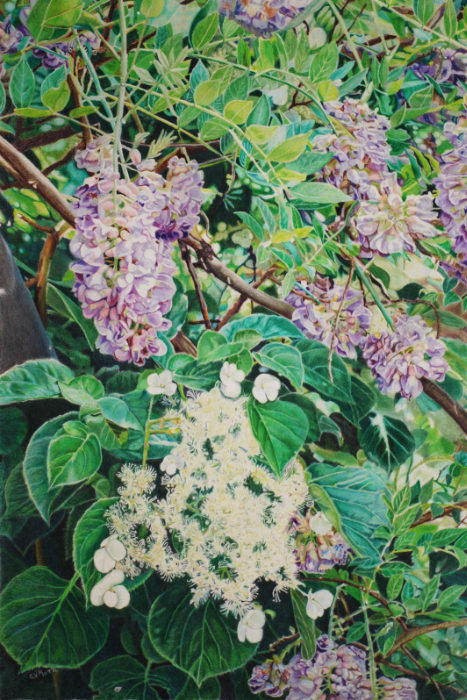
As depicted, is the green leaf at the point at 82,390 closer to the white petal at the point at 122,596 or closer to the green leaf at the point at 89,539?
the green leaf at the point at 89,539

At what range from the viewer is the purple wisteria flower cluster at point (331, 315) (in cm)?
90

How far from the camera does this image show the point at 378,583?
0.93 metres

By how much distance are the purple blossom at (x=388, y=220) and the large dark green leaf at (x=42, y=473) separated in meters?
0.62

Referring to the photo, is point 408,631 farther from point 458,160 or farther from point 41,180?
point 41,180

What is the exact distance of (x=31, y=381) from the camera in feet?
2.88

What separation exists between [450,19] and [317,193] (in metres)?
0.42

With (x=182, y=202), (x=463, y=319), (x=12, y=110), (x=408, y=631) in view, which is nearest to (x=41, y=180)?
(x=12, y=110)

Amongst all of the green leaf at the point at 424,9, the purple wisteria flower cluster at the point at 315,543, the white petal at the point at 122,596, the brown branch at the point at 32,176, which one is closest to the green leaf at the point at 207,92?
the brown branch at the point at 32,176

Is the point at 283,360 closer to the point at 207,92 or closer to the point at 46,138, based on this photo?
the point at 207,92

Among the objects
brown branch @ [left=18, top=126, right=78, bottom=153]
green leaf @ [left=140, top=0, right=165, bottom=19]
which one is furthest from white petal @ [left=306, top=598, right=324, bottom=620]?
green leaf @ [left=140, top=0, right=165, bottom=19]

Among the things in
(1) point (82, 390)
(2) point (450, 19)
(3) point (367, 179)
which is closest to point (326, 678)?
(1) point (82, 390)

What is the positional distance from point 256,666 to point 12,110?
1.09m

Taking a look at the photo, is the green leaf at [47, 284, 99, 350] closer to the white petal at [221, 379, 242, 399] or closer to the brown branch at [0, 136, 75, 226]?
the brown branch at [0, 136, 75, 226]

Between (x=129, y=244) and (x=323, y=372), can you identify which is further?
(x=323, y=372)
